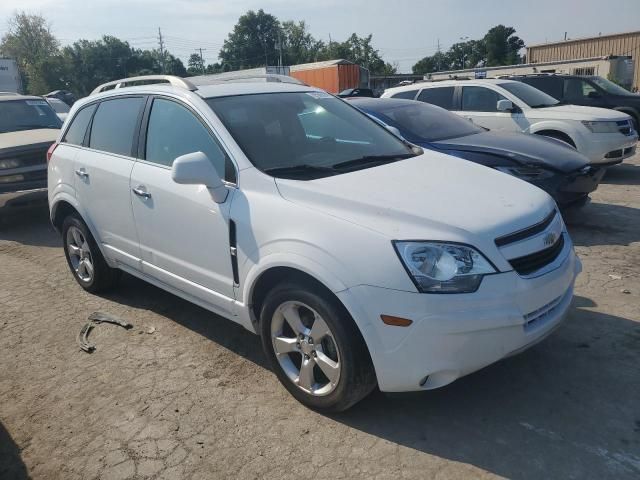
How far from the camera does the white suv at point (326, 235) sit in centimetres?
259

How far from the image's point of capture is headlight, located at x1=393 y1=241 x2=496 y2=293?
101 inches

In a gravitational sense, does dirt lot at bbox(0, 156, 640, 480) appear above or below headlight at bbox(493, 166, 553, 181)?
below

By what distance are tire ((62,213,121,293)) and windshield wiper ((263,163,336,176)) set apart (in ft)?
7.35

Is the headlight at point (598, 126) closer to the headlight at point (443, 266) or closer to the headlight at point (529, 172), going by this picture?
the headlight at point (529, 172)

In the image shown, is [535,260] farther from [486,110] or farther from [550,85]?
[550,85]

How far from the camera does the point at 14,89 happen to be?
25.9m

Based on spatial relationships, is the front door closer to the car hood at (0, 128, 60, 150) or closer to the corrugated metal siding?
the car hood at (0, 128, 60, 150)

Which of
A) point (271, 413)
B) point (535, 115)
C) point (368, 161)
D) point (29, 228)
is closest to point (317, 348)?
point (271, 413)

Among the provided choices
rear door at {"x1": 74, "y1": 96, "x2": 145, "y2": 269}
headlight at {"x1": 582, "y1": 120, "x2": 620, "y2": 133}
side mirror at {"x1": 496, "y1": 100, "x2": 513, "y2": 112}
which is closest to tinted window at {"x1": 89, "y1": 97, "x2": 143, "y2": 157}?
rear door at {"x1": 74, "y1": 96, "x2": 145, "y2": 269}

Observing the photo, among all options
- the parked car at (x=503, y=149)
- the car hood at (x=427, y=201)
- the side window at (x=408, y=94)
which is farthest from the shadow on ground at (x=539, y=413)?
the side window at (x=408, y=94)

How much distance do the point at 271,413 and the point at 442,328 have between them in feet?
3.91

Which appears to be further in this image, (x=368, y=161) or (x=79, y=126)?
(x=79, y=126)

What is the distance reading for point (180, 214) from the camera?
3.57 meters

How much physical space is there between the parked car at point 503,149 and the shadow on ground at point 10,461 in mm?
4944
